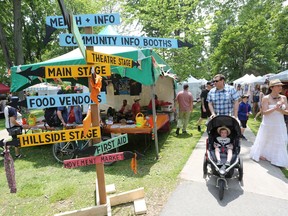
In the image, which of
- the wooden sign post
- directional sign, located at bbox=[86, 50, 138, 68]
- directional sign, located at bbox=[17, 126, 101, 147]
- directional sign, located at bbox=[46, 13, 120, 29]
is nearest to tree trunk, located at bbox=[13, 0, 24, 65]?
directional sign, located at bbox=[46, 13, 120, 29]

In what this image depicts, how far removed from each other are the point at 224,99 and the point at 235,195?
210 cm

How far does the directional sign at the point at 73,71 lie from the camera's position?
260 centimetres

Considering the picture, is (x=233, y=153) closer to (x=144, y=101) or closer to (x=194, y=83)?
(x=144, y=101)

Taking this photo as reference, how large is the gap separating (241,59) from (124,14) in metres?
22.3

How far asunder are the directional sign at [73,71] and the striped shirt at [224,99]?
3.10 metres

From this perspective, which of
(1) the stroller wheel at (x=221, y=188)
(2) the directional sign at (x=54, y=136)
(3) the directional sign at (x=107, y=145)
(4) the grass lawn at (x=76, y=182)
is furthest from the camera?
(4) the grass lawn at (x=76, y=182)

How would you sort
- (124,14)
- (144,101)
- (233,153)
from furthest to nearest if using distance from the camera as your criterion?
1. (124,14)
2. (144,101)
3. (233,153)

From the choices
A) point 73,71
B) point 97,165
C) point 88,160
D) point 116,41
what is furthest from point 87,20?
point 97,165

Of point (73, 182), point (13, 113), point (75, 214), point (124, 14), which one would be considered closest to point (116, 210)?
point (75, 214)

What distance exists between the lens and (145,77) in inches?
208

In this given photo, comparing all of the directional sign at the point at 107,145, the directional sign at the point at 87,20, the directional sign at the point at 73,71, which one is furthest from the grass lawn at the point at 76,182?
the directional sign at the point at 87,20

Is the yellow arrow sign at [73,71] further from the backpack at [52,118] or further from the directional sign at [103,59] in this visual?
the backpack at [52,118]

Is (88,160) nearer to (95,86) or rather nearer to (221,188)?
(95,86)

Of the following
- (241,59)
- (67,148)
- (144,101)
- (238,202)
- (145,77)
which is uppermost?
(241,59)
